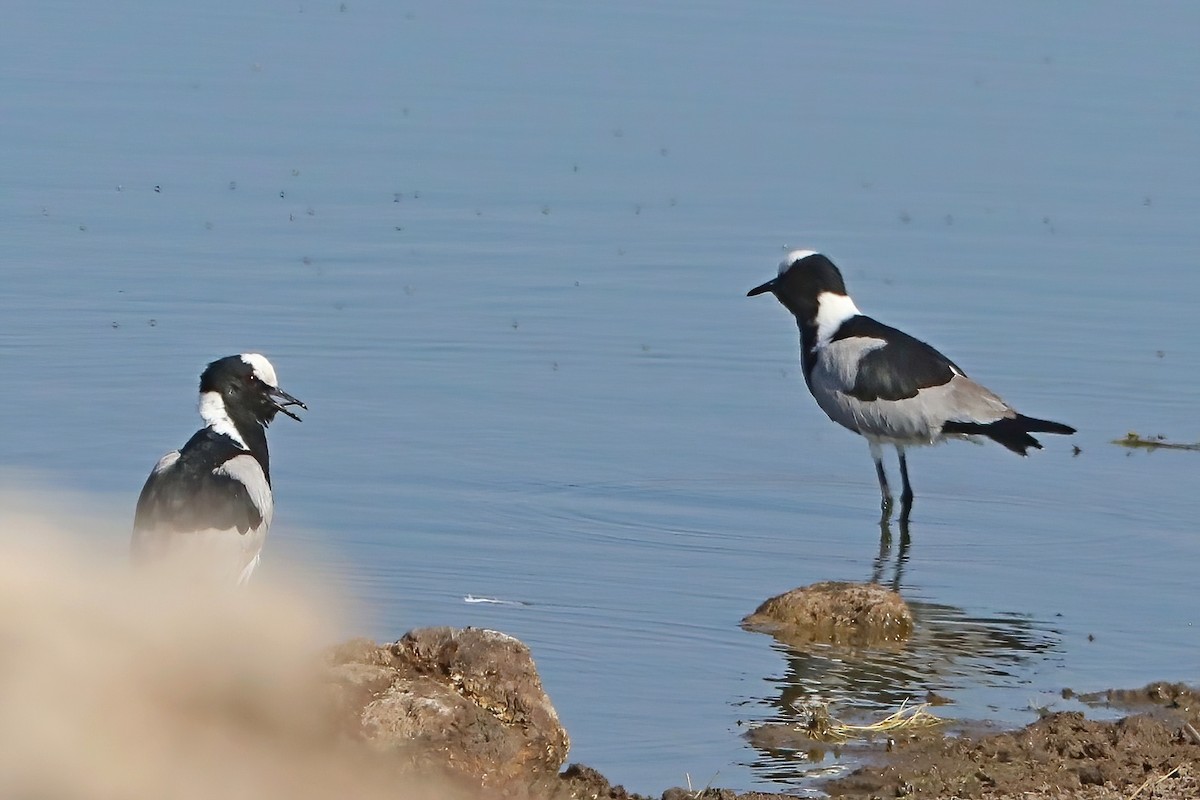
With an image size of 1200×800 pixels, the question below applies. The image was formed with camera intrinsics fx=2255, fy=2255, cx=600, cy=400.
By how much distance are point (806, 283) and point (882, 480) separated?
178cm

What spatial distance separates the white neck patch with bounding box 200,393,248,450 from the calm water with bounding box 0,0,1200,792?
101 cm

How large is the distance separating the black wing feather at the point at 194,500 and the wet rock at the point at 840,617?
8.02ft

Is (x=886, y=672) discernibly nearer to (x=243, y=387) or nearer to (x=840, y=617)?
(x=840, y=617)

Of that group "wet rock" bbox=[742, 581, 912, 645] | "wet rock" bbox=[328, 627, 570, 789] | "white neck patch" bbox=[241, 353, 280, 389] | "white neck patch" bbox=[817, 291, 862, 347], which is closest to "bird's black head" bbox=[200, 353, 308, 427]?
"white neck patch" bbox=[241, 353, 280, 389]

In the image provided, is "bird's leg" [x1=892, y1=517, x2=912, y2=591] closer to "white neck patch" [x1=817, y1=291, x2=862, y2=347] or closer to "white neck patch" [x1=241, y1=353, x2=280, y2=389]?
"white neck patch" [x1=817, y1=291, x2=862, y2=347]

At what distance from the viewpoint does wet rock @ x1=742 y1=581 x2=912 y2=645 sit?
10078 millimetres

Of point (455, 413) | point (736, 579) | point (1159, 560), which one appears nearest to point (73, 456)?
point (455, 413)

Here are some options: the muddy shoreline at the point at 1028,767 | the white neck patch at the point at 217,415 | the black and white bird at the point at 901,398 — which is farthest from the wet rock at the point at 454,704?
the black and white bird at the point at 901,398

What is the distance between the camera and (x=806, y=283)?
14414 millimetres

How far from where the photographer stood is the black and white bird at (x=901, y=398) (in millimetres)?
13289

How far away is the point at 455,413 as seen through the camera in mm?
14023

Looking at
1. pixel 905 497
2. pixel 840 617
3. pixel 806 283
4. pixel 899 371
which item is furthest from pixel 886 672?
pixel 806 283

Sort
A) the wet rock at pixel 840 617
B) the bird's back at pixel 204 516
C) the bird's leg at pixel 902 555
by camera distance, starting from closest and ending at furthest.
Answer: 1. the bird's back at pixel 204 516
2. the wet rock at pixel 840 617
3. the bird's leg at pixel 902 555

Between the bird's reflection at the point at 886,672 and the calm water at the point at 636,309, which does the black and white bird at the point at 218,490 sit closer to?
the calm water at the point at 636,309
